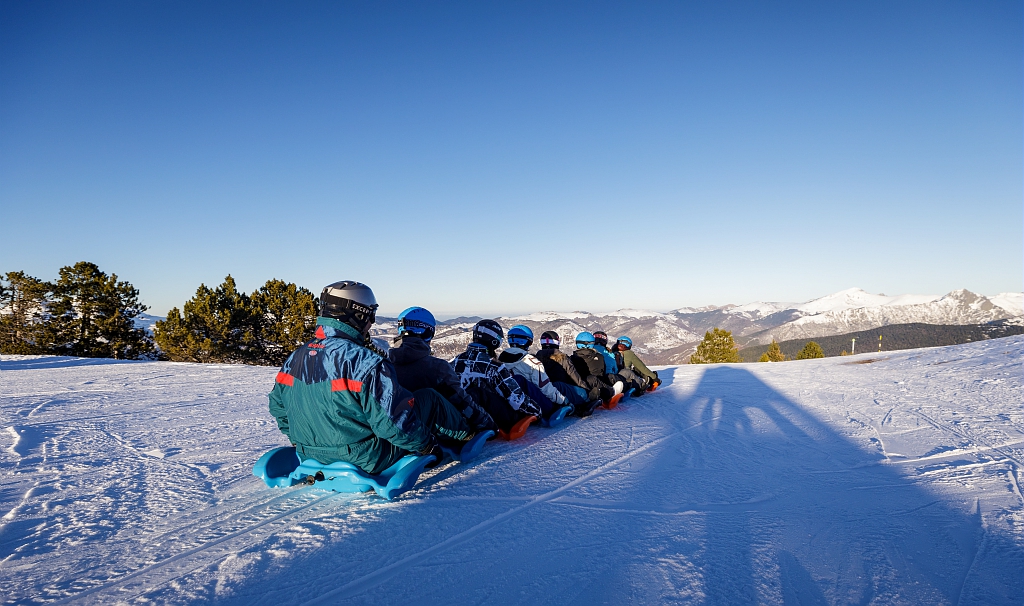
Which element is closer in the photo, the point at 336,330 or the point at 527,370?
the point at 336,330

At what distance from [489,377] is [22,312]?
33.7 m

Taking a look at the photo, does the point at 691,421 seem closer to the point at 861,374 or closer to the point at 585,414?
the point at 585,414

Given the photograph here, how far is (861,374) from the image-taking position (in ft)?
41.8

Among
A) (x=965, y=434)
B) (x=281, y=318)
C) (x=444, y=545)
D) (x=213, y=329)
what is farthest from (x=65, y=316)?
(x=965, y=434)

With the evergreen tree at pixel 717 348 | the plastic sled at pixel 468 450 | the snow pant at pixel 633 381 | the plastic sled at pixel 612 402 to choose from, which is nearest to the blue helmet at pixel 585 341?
the snow pant at pixel 633 381

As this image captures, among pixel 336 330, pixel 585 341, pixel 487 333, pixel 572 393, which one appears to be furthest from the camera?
pixel 585 341

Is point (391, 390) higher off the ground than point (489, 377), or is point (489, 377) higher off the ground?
point (391, 390)

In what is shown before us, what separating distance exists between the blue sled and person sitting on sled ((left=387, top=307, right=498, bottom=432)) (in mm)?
868

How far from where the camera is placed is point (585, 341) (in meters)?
9.26

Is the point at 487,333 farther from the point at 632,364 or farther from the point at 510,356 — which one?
the point at 632,364

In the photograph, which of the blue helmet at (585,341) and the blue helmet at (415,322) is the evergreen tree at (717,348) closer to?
the blue helmet at (585,341)

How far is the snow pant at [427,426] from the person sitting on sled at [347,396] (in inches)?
0.4

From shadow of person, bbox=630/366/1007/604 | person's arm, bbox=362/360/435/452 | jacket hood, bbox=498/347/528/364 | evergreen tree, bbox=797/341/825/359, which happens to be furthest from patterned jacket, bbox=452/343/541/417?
evergreen tree, bbox=797/341/825/359

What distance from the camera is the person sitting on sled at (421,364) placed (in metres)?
5.11
